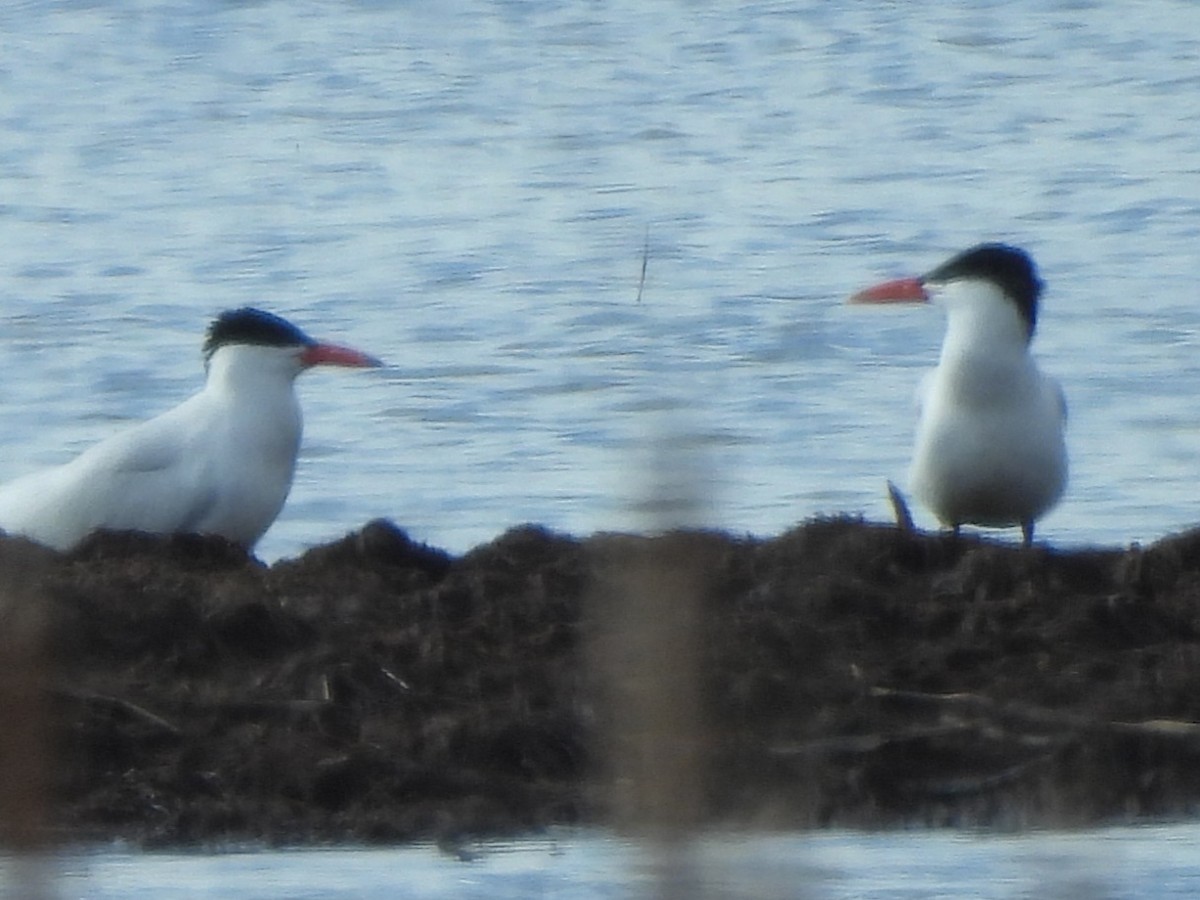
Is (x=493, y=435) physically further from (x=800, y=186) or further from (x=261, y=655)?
(x=800, y=186)

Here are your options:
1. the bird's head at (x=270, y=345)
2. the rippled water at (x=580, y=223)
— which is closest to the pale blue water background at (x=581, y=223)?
the rippled water at (x=580, y=223)

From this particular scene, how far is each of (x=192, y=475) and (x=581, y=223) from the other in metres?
8.23

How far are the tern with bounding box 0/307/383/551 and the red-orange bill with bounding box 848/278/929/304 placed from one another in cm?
173

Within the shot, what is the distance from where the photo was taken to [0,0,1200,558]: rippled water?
1100cm

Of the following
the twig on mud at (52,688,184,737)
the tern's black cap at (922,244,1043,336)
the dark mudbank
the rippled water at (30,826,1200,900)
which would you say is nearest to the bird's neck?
the dark mudbank

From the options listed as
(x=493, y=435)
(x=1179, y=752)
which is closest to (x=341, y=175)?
(x=493, y=435)

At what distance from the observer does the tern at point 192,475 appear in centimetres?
831

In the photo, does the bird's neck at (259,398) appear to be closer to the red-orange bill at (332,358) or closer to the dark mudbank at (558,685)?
the red-orange bill at (332,358)

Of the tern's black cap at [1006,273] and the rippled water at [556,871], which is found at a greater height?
the tern's black cap at [1006,273]

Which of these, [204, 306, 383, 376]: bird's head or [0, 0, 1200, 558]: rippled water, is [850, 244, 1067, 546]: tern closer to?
[0, 0, 1200, 558]: rippled water

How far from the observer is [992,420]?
799 cm

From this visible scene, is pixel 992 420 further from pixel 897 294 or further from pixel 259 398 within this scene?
pixel 259 398

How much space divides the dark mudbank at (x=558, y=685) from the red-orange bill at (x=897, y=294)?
5.64 feet

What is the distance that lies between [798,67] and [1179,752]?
15935 millimetres
